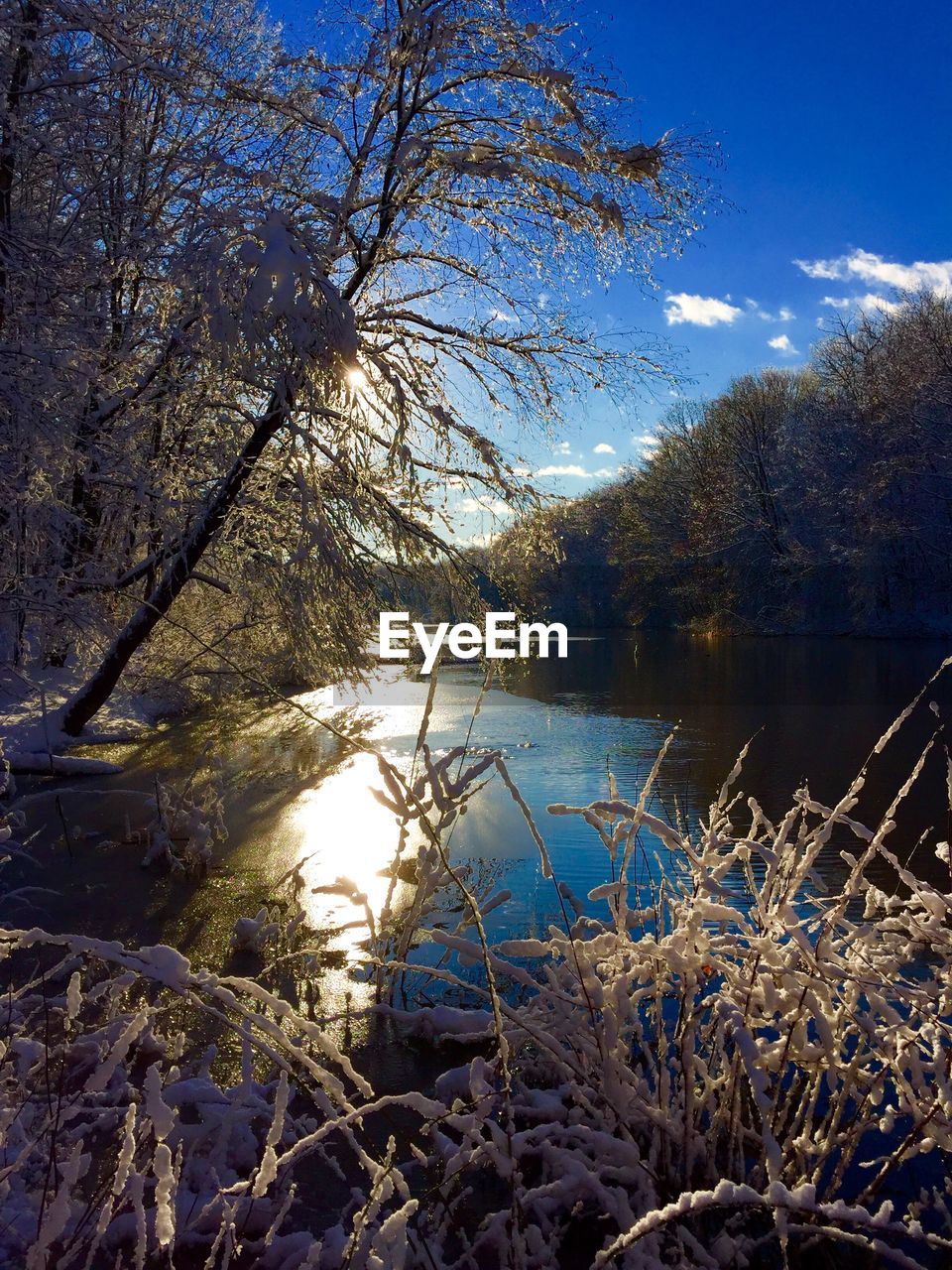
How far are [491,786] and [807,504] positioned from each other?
2902 cm

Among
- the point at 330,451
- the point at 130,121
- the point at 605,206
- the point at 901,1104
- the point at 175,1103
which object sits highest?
the point at 130,121

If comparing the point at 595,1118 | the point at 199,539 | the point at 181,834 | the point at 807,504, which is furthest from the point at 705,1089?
the point at 807,504

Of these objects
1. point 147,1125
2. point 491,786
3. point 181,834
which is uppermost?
point 147,1125

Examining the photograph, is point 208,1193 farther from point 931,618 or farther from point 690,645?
point 931,618

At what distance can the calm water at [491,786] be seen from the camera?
519 cm

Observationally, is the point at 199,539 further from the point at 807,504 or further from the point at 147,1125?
the point at 807,504

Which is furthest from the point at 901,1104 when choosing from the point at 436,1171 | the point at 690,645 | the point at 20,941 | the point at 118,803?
the point at 690,645

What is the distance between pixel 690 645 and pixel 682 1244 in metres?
28.7

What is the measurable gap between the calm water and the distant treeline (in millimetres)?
12851

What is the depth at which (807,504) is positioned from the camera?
3472 centimetres

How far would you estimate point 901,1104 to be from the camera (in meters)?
2.09

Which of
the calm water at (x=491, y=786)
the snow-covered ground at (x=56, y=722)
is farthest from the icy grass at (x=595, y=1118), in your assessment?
the snow-covered ground at (x=56, y=722)

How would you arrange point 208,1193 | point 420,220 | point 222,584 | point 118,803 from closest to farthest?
point 208,1193, point 118,803, point 420,220, point 222,584

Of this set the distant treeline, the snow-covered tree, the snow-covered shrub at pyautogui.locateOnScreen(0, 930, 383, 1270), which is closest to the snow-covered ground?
the snow-covered tree
